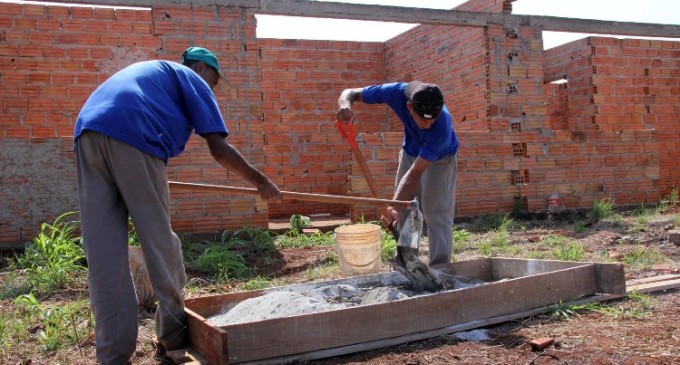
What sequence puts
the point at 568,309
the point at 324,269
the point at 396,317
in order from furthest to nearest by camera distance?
1. the point at 324,269
2. the point at 568,309
3. the point at 396,317

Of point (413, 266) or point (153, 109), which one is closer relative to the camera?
point (153, 109)

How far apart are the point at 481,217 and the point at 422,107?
4.55 m

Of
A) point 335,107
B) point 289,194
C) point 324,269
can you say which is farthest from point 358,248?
point 335,107

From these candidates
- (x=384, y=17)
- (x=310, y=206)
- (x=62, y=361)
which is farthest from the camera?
(x=310, y=206)

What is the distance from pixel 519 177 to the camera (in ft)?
26.7

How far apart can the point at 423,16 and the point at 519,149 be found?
2.22m

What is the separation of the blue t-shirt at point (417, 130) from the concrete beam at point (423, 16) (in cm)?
294

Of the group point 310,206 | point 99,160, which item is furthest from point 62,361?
point 310,206

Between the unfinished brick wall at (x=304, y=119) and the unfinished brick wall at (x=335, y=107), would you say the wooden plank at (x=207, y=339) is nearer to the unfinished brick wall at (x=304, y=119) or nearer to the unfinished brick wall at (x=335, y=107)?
the unfinished brick wall at (x=335, y=107)

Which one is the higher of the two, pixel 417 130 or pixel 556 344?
pixel 417 130

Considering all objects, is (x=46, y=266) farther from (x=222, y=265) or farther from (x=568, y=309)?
(x=568, y=309)

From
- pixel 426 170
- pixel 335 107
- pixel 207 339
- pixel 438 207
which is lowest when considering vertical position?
pixel 207 339

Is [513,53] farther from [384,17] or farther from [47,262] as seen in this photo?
[47,262]

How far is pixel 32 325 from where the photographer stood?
139 inches
